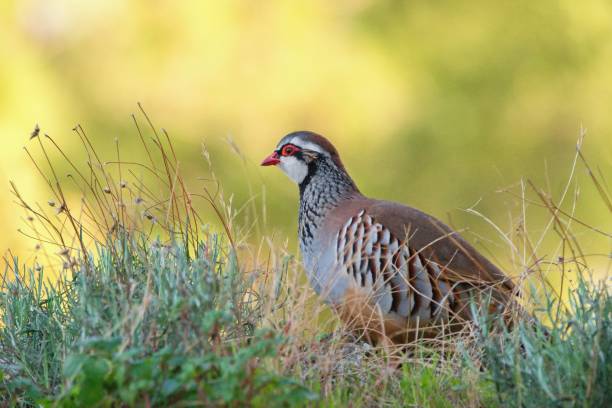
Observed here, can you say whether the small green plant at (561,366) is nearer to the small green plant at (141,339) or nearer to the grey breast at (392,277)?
the small green plant at (141,339)

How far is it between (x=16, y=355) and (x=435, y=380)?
138 centimetres

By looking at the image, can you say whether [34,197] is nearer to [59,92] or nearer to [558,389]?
[59,92]

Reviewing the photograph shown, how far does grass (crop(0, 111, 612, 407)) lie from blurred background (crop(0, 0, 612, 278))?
6470 millimetres

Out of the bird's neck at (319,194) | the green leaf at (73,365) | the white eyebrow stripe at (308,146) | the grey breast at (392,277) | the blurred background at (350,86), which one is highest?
the blurred background at (350,86)

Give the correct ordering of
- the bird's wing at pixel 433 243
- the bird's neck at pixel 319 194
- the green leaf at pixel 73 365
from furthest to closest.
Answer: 1. the bird's neck at pixel 319 194
2. the bird's wing at pixel 433 243
3. the green leaf at pixel 73 365

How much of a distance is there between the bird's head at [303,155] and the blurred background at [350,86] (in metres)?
5.16

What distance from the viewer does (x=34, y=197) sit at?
9.30 metres

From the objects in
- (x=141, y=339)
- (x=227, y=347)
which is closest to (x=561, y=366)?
(x=227, y=347)

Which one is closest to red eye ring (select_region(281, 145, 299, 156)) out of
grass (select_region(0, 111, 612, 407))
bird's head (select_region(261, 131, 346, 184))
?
bird's head (select_region(261, 131, 346, 184))

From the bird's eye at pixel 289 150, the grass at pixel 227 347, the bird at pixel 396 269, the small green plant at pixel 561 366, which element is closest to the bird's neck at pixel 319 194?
the bird at pixel 396 269

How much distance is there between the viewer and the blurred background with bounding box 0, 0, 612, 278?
10.8 meters

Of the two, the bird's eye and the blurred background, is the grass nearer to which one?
the bird's eye

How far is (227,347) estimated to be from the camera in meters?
3.15

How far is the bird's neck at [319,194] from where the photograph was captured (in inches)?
189
